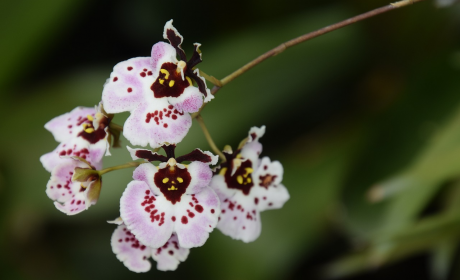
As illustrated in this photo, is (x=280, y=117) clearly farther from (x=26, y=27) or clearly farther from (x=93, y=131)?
(x=93, y=131)

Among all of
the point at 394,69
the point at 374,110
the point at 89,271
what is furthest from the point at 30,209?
the point at 394,69

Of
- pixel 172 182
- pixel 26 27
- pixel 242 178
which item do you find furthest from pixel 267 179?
pixel 26 27

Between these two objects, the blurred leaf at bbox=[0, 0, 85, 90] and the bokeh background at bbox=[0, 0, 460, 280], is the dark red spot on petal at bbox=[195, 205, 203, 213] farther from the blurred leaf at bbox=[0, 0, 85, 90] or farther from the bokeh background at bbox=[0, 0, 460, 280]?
the blurred leaf at bbox=[0, 0, 85, 90]

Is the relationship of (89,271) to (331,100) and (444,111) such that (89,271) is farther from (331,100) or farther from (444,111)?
(444,111)

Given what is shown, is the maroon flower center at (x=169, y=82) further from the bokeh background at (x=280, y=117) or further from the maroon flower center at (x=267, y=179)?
the bokeh background at (x=280, y=117)

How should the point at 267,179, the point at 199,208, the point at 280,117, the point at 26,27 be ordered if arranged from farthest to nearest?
the point at 280,117
the point at 26,27
the point at 267,179
the point at 199,208

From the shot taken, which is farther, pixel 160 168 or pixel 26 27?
pixel 26 27

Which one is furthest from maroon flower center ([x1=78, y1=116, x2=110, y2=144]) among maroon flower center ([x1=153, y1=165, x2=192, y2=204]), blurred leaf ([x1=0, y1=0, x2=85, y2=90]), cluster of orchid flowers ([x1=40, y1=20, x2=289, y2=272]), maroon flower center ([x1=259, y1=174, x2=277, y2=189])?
blurred leaf ([x1=0, y1=0, x2=85, y2=90])
